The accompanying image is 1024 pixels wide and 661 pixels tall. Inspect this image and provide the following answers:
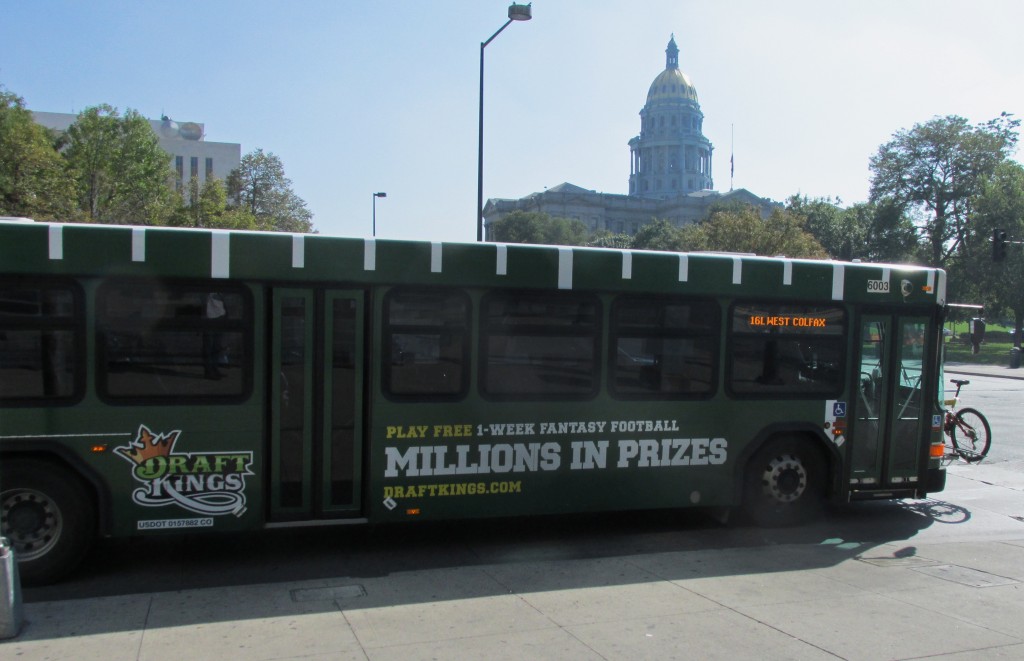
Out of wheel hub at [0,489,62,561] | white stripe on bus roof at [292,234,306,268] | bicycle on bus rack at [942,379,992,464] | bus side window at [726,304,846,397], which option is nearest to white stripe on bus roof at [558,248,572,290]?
bus side window at [726,304,846,397]

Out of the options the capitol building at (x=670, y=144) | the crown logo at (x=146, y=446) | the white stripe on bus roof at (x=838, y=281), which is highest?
the capitol building at (x=670, y=144)

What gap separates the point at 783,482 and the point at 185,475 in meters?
5.81

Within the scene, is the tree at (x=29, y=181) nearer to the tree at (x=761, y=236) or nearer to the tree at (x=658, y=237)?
the tree at (x=761, y=236)

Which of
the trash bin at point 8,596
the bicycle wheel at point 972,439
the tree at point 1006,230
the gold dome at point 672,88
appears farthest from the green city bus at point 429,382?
the gold dome at point 672,88

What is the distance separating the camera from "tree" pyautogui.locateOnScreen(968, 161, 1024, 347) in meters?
54.2

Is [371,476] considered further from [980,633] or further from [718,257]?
[980,633]

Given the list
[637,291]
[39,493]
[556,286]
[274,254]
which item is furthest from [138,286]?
[637,291]

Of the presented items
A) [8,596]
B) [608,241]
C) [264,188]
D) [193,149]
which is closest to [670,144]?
[608,241]

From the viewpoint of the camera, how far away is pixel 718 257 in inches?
331

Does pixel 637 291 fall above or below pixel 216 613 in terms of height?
above

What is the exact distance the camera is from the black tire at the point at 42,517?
6.48m

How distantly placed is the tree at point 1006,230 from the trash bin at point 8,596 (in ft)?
194

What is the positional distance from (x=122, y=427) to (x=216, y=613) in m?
1.75

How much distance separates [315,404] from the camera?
717 centimetres
